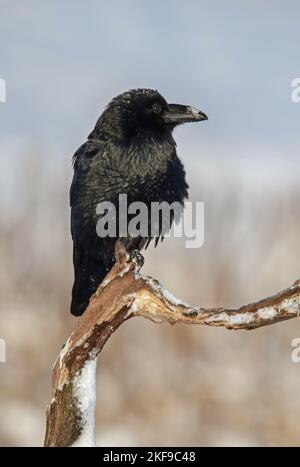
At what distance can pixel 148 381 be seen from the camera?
6.14 meters

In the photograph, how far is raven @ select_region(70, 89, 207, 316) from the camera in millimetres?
3928

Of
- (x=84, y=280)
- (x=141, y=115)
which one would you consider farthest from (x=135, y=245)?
(x=141, y=115)

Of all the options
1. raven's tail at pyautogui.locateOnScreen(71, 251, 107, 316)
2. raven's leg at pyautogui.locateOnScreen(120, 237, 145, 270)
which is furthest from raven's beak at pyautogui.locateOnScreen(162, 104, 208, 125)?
raven's tail at pyautogui.locateOnScreen(71, 251, 107, 316)

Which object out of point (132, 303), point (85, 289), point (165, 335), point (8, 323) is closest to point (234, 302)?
point (165, 335)

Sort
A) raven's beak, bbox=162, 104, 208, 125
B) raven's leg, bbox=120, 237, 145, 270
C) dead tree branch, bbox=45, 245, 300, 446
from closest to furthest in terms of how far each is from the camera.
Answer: dead tree branch, bbox=45, 245, 300, 446
raven's leg, bbox=120, 237, 145, 270
raven's beak, bbox=162, 104, 208, 125

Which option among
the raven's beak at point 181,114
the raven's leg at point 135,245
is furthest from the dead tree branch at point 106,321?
the raven's beak at point 181,114

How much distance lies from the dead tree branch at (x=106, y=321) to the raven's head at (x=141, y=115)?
112cm

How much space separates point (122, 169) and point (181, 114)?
396 millimetres

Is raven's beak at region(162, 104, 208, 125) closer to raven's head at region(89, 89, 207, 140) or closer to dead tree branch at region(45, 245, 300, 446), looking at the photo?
raven's head at region(89, 89, 207, 140)

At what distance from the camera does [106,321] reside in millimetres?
2965

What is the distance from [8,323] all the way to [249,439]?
1757 millimetres

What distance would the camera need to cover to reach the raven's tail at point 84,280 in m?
4.13

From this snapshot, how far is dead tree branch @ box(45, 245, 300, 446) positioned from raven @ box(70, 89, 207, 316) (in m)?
0.85
